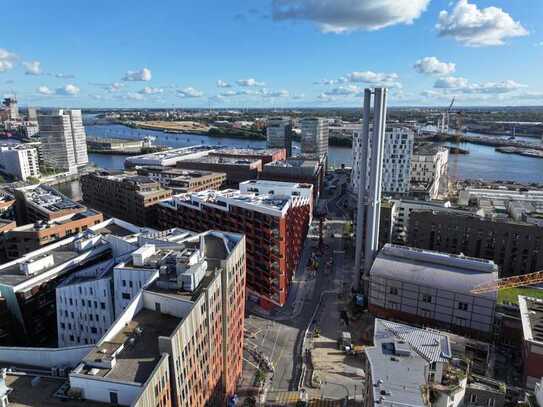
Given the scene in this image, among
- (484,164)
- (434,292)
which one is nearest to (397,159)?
(434,292)

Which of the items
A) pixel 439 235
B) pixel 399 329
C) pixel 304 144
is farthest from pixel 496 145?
pixel 399 329

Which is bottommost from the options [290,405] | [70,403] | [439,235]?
[290,405]

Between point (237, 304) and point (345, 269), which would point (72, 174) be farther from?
point (237, 304)

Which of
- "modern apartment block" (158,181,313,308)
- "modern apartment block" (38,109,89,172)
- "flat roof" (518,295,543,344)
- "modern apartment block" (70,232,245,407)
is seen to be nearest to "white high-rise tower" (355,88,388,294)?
"modern apartment block" (158,181,313,308)

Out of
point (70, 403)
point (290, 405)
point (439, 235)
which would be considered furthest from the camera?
point (439, 235)

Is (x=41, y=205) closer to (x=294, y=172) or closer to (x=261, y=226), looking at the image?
(x=261, y=226)

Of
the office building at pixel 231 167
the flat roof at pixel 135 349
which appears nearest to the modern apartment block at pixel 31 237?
the flat roof at pixel 135 349

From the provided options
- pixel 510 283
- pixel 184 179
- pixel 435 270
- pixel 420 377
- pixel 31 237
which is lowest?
pixel 510 283
